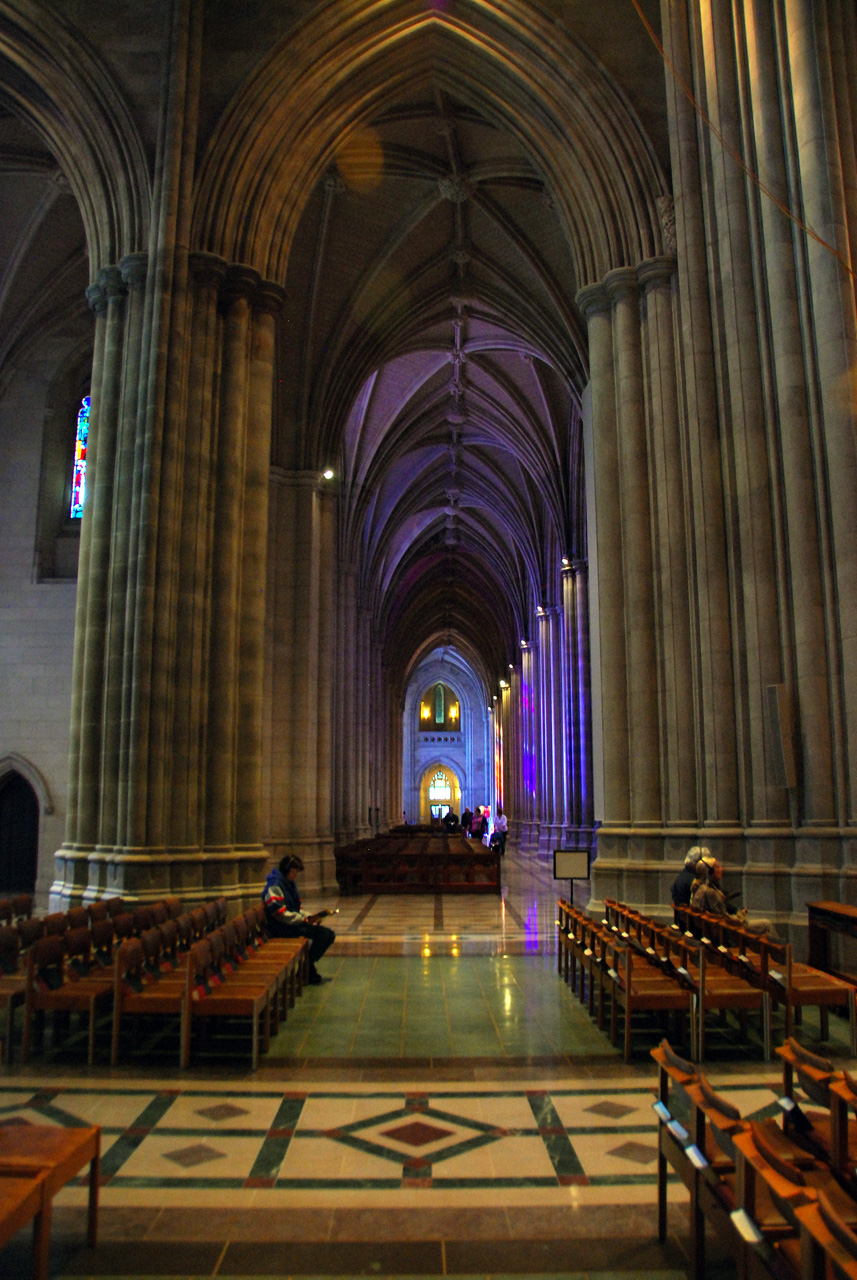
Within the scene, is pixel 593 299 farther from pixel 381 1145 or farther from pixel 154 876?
pixel 381 1145

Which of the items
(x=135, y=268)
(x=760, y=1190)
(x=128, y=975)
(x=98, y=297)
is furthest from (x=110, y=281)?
(x=760, y=1190)

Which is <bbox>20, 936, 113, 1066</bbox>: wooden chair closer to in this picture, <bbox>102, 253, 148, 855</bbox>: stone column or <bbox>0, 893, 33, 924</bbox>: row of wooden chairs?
<bbox>0, 893, 33, 924</bbox>: row of wooden chairs

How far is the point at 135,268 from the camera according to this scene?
42.9ft

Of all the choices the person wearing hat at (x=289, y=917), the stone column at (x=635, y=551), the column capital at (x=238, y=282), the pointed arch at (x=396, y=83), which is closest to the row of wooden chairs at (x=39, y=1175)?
the person wearing hat at (x=289, y=917)

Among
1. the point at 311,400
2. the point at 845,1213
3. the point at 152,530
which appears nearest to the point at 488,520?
the point at 311,400

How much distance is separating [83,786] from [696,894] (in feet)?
25.9

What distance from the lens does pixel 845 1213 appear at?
9.70 ft

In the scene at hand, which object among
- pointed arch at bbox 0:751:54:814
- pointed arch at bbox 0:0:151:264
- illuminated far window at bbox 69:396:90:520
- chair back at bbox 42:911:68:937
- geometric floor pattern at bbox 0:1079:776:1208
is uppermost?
pointed arch at bbox 0:0:151:264

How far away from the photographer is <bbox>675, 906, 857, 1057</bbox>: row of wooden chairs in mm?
6465

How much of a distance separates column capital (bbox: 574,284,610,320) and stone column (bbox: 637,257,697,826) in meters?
0.63

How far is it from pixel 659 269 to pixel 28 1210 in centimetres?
1342

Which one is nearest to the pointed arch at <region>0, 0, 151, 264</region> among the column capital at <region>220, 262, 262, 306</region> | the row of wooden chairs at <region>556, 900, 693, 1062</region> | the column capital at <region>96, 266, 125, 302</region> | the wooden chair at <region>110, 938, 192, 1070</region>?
the column capital at <region>96, 266, 125, 302</region>

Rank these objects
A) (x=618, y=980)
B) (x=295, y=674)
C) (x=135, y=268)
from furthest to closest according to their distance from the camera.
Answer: (x=295, y=674) < (x=135, y=268) < (x=618, y=980)

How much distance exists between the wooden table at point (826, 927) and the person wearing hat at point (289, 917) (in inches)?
184
